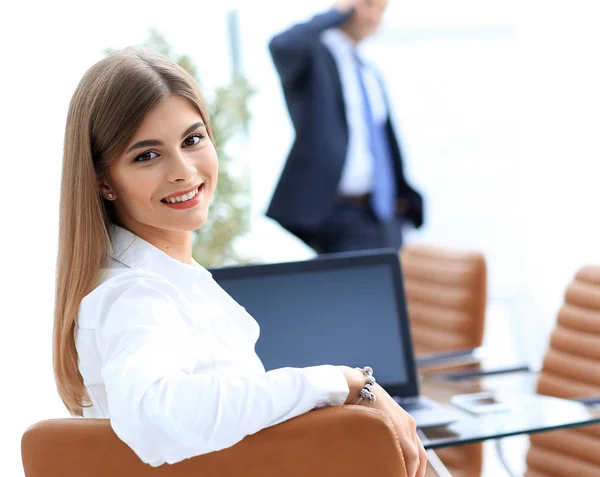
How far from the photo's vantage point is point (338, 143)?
4121mm

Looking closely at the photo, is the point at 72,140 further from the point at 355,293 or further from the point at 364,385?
the point at 355,293

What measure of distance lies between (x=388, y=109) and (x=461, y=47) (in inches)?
38.7

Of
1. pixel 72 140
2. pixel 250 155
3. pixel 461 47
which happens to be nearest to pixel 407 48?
pixel 461 47

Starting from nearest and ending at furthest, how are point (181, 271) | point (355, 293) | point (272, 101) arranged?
point (181, 271) < point (355, 293) < point (272, 101)

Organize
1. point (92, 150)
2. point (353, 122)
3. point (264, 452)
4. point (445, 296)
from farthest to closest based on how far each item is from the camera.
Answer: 1. point (353, 122)
2. point (445, 296)
3. point (92, 150)
4. point (264, 452)

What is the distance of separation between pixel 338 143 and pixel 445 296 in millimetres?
1418

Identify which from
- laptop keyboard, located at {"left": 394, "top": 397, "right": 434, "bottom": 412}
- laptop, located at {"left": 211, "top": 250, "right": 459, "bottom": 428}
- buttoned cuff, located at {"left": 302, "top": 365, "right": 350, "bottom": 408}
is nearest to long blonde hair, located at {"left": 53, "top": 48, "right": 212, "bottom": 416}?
buttoned cuff, located at {"left": 302, "top": 365, "right": 350, "bottom": 408}

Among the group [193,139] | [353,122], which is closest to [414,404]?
[193,139]

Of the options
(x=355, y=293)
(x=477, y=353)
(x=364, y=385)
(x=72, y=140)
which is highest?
(x=72, y=140)

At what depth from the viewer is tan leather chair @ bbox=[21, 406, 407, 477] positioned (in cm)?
93

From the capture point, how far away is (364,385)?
1154mm

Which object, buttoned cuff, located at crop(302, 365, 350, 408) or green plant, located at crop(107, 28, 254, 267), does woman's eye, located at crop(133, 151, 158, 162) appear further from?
green plant, located at crop(107, 28, 254, 267)

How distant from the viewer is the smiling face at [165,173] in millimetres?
1230

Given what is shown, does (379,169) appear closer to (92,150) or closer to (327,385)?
(92,150)
